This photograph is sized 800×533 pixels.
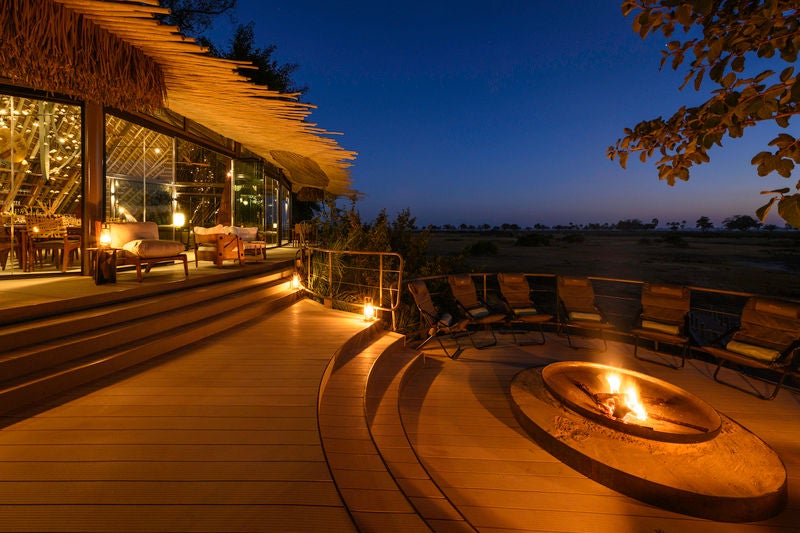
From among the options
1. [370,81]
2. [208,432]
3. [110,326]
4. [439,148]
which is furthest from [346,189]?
[439,148]

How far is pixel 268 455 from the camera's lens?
2.01 meters

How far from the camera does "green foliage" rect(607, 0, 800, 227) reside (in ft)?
4.03

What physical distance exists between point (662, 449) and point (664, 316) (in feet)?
9.69

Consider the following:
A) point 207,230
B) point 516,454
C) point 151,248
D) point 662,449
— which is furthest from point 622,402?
point 207,230

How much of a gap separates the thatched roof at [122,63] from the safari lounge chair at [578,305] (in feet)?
15.5

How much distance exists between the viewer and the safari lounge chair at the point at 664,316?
4738 millimetres

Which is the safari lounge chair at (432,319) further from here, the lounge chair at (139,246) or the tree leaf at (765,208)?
the tree leaf at (765,208)

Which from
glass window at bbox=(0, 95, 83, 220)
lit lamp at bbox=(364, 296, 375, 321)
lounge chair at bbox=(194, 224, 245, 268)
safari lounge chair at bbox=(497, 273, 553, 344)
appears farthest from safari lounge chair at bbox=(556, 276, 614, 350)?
glass window at bbox=(0, 95, 83, 220)

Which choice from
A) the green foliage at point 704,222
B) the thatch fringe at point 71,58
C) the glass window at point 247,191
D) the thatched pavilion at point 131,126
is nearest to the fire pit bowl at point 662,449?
the thatched pavilion at point 131,126

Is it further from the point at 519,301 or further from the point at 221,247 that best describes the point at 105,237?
the point at 519,301

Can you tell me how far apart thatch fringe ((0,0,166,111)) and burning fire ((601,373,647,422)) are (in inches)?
225

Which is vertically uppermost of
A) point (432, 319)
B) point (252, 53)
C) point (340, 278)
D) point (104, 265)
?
point (252, 53)

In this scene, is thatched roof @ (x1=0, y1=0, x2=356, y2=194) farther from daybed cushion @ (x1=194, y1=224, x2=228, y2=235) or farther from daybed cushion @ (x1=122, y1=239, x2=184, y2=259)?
daybed cushion @ (x1=194, y1=224, x2=228, y2=235)

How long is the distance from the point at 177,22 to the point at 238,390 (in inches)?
512
